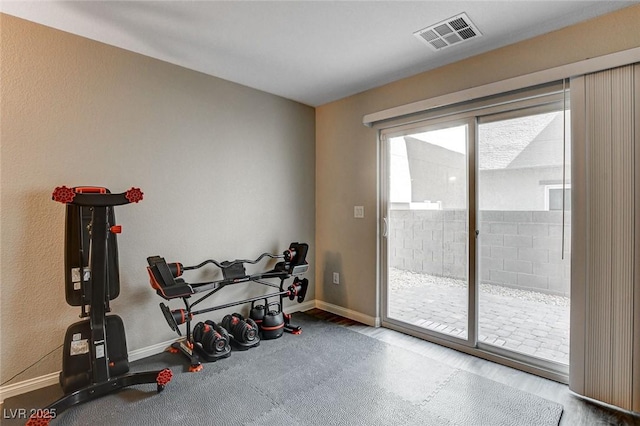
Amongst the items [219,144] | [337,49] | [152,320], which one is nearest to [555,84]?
[337,49]

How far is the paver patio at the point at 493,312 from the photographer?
2420 millimetres

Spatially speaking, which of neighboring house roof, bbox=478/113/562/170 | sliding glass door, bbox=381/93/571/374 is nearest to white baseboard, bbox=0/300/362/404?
sliding glass door, bbox=381/93/571/374

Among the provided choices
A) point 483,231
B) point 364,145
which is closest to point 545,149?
point 483,231

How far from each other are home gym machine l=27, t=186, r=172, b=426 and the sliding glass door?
93.1 inches

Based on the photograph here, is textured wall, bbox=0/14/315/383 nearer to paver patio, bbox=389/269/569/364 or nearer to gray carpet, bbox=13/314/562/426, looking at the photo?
gray carpet, bbox=13/314/562/426

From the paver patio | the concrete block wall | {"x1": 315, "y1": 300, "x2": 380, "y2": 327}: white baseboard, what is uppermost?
the concrete block wall

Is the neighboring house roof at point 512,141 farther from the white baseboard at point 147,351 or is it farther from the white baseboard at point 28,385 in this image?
the white baseboard at point 28,385

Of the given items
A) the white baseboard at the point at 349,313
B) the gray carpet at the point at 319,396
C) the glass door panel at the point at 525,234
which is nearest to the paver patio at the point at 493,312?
the glass door panel at the point at 525,234

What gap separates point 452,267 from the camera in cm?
295

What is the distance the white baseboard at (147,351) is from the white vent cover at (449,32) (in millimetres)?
2668

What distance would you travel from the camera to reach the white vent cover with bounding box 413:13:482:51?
2.19 metres

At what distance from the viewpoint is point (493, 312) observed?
2736mm

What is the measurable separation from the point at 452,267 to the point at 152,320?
271cm

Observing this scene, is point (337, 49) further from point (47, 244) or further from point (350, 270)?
point (47, 244)
